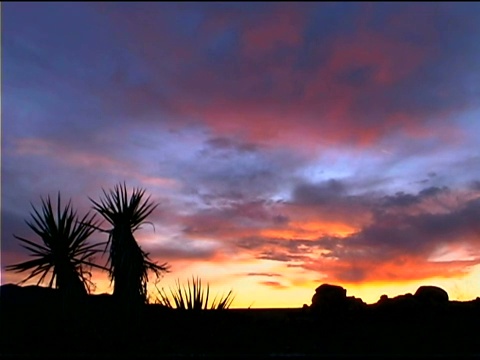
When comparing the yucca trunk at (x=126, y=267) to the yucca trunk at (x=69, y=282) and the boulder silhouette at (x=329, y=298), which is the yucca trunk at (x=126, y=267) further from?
the boulder silhouette at (x=329, y=298)

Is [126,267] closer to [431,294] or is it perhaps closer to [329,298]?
[329,298]

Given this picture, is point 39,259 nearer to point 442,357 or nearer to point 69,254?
point 69,254

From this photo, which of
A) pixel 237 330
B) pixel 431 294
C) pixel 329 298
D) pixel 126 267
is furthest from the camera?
pixel 431 294

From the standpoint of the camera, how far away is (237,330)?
58.9 feet

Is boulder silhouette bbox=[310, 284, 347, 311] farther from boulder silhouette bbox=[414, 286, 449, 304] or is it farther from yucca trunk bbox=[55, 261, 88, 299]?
yucca trunk bbox=[55, 261, 88, 299]

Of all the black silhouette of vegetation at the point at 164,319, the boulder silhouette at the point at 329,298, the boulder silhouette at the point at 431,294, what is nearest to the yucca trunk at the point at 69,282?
the black silhouette of vegetation at the point at 164,319

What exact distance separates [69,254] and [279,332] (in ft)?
20.3

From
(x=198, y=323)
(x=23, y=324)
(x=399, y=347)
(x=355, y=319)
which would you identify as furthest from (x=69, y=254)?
(x=399, y=347)

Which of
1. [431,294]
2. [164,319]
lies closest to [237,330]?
[164,319]

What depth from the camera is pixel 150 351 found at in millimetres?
15820

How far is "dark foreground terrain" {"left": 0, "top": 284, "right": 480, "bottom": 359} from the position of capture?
52.2 ft

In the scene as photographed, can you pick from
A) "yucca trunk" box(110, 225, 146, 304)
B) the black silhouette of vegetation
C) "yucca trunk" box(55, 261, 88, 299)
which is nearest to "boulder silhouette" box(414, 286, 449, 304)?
the black silhouette of vegetation

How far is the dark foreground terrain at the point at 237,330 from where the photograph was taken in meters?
15.9

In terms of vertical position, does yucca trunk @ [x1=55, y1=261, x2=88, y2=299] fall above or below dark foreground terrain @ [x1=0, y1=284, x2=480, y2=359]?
Result: above
